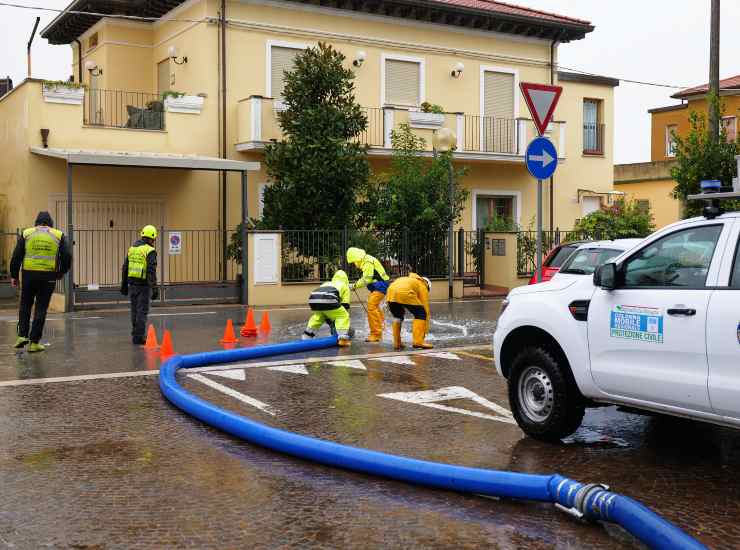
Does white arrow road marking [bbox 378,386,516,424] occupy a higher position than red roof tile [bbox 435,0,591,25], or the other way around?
red roof tile [bbox 435,0,591,25]

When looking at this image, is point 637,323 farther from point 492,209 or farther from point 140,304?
point 492,209

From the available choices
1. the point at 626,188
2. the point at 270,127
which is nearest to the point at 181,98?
the point at 270,127

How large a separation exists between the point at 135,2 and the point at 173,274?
320 inches

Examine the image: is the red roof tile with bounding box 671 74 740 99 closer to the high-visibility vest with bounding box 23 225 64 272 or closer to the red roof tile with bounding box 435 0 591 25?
the red roof tile with bounding box 435 0 591 25

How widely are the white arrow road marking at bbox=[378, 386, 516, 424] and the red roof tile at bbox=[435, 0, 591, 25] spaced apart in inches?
792

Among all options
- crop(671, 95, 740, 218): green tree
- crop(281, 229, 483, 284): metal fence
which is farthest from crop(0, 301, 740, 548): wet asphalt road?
crop(281, 229, 483, 284): metal fence

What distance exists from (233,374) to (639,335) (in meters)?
5.59

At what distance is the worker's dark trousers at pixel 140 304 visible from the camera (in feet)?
45.0

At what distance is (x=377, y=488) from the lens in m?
6.18

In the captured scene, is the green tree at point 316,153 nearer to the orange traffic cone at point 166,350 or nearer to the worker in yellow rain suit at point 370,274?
the worker in yellow rain suit at point 370,274

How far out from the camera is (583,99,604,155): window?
102 ft

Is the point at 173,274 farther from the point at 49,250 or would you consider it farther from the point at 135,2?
the point at 49,250

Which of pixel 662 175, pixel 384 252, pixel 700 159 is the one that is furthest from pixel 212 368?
pixel 662 175

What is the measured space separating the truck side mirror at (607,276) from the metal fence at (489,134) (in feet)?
68.0
